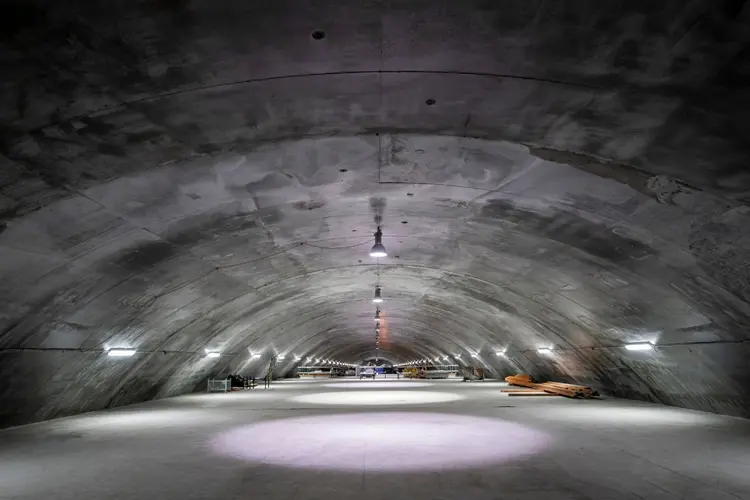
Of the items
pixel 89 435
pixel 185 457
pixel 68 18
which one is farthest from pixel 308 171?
pixel 89 435

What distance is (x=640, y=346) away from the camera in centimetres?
1525

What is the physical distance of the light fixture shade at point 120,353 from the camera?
1476 cm

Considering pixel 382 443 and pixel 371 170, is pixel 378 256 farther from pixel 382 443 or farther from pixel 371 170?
pixel 382 443

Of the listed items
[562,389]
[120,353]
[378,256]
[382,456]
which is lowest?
[382,456]

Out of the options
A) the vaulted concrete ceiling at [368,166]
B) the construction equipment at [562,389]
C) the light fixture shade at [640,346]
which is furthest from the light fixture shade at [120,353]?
the construction equipment at [562,389]

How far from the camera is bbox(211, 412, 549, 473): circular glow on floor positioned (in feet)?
29.0

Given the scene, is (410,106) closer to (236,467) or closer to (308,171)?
(308,171)

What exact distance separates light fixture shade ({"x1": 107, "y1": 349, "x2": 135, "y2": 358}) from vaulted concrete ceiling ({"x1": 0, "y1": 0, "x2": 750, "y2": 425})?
31cm

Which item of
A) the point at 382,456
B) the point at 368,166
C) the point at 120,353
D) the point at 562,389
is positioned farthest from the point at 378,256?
the point at 562,389

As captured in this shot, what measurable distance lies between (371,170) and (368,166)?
181 millimetres

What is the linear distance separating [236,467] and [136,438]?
4.15 m

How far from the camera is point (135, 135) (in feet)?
22.0

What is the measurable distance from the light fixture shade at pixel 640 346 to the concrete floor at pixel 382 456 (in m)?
1.72

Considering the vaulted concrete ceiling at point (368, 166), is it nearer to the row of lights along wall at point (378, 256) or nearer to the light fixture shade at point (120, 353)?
the light fixture shade at point (120, 353)
